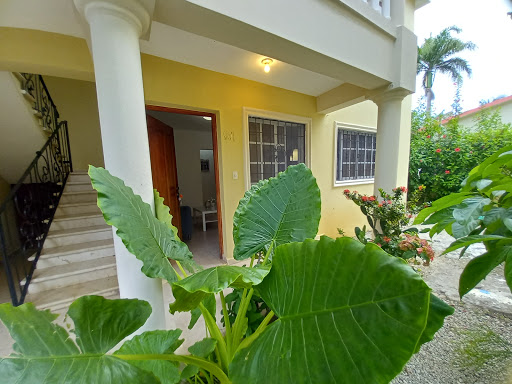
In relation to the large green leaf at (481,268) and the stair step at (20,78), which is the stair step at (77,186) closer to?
the stair step at (20,78)

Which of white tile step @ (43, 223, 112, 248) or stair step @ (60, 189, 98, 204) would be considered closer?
white tile step @ (43, 223, 112, 248)

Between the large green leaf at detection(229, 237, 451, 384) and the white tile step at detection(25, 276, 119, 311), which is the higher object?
the large green leaf at detection(229, 237, 451, 384)

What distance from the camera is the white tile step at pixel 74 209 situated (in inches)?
90.0

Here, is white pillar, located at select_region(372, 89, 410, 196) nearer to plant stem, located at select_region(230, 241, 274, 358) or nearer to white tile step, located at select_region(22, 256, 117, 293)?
plant stem, located at select_region(230, 241, 274, 358)


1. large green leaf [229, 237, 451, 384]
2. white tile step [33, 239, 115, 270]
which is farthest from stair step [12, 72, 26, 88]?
large green leaf [229, 237, 451, 384]

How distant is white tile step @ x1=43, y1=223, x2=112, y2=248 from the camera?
79.4 inches

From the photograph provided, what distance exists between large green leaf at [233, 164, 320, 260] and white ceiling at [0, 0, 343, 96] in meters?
1.52

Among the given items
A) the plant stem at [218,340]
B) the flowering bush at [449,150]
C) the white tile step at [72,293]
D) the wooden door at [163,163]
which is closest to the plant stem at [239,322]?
the plant stem at [218,340]

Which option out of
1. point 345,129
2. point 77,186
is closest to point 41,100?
point 77,186

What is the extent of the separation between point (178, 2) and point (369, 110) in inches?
151

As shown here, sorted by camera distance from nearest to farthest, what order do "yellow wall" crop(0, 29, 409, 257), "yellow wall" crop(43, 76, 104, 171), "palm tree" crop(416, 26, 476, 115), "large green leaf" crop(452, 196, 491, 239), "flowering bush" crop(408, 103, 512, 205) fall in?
"large green leaf" crop(452, 196, 491, 239)
"yellow wall" crop(0, 29, 409, 257)
"yellow wall" crop(43, 76, 104, 171)
"flowering bush" crop(408, 103, 512, 205)
"palm tree" crop(416, 26, 476, 115)

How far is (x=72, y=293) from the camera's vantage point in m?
1.73

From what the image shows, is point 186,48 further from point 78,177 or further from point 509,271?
point 509,271

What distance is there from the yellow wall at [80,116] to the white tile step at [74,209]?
118cm
